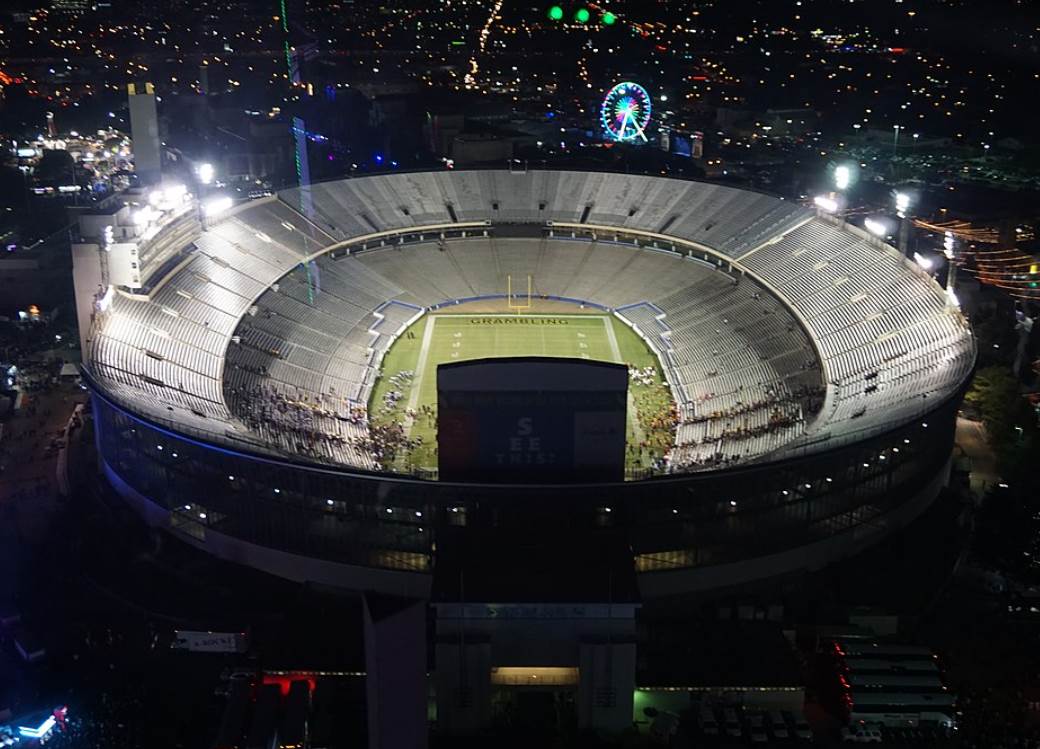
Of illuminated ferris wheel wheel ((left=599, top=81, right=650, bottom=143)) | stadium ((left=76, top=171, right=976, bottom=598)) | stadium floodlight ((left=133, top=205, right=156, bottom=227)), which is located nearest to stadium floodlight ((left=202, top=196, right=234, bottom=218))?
stadium ((left=76, top=171, right=976, bottom=598))

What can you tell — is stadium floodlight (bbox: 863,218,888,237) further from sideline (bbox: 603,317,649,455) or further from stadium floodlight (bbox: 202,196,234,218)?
stadium floodlight (bbox: 202,196,234,218)

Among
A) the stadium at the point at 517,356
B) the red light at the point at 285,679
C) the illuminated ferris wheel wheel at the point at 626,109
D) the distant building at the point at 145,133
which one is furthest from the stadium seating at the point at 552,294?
the illuminated ferris wheel wheel at the point at 626,109

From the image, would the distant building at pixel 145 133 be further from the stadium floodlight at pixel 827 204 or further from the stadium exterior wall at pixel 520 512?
the stadium floodlight at pixel 827 204

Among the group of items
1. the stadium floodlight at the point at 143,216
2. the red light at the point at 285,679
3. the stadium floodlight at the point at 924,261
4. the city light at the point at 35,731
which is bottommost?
the city light at the point at 35,731

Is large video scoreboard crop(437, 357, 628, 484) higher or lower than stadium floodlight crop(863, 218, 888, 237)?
lower

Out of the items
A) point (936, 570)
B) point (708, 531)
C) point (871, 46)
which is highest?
point (871, 46)

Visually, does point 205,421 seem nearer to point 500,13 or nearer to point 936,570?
point 936,570

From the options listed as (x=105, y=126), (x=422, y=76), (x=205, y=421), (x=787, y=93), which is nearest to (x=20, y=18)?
(x=105, y=126)
